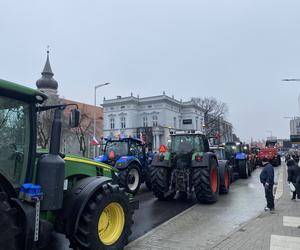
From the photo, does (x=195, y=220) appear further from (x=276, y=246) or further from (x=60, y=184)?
(x=60, y=184)

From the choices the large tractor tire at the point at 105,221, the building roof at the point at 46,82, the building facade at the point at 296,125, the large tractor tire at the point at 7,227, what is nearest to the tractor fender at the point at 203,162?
the large tractor tire at the point at 105,221

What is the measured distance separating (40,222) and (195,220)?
198 inches

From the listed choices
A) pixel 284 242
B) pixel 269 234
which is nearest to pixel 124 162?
pixel 269 234

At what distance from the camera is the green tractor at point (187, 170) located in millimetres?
11055

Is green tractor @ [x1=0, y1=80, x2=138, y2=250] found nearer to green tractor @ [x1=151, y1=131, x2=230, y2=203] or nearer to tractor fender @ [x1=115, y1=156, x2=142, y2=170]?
green tractor @ [x1=151, y1=131, x2=230, y2=203]

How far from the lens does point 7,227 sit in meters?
3.96

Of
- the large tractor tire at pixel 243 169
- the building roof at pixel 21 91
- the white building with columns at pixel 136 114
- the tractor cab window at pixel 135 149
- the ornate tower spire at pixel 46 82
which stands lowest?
the large tractor tire at pixel 243 169

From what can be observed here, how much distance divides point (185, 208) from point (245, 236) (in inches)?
143

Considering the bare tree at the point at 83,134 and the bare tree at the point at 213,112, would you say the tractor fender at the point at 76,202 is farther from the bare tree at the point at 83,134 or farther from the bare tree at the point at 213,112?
the bare tree at the point at 213,112

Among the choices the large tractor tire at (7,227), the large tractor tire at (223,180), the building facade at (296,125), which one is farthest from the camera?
the building facade at (296,125)

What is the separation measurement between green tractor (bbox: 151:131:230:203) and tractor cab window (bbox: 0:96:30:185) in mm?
7263

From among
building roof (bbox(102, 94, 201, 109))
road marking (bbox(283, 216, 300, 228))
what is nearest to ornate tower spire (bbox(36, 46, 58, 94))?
building roof (bbox(102, 94, 201, 109))

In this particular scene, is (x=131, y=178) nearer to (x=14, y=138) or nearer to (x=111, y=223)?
(x=111, y=223)

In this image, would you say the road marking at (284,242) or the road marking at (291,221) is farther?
the road marking at (291,221)
